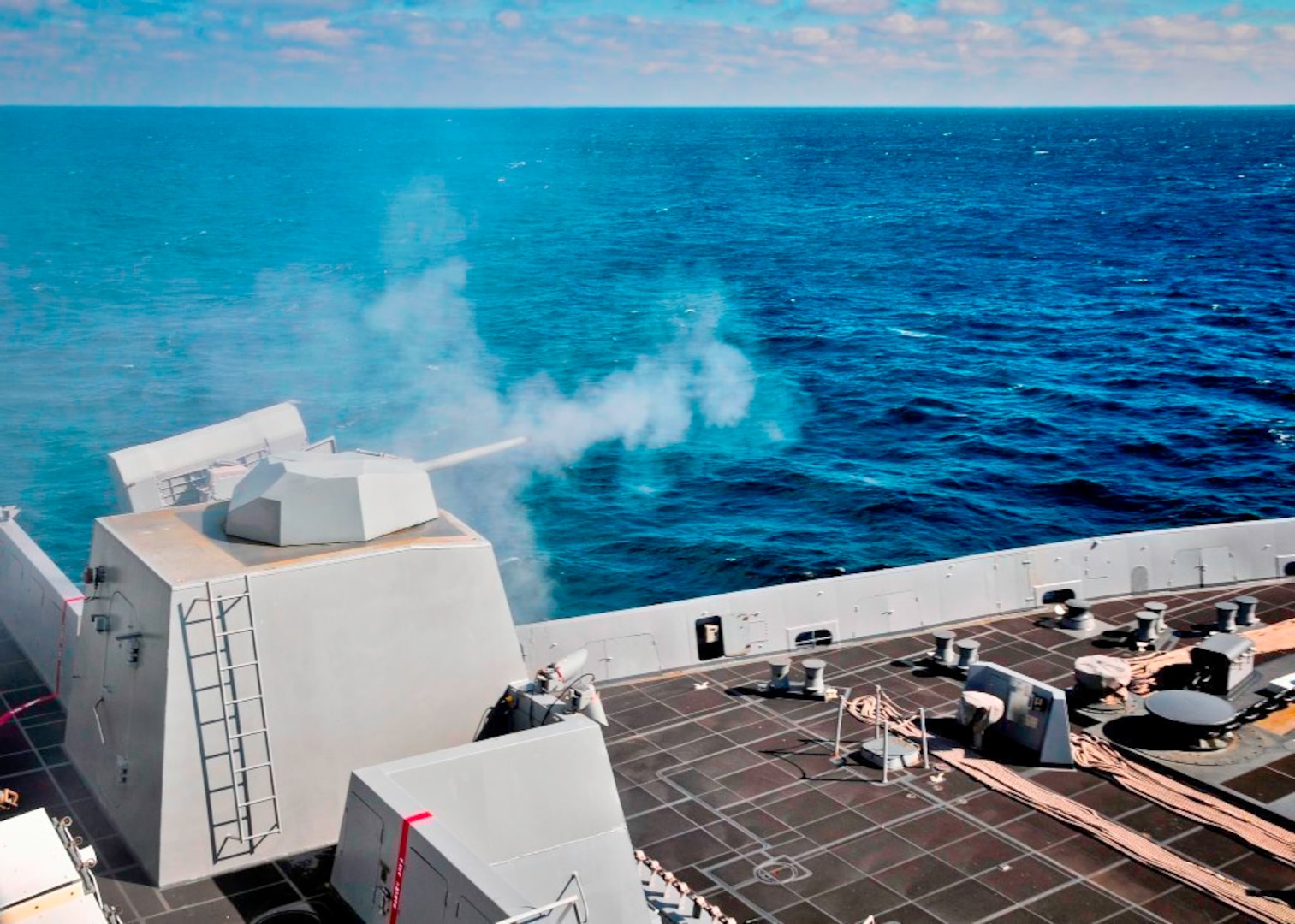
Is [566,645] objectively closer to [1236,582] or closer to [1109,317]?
[1236,582]

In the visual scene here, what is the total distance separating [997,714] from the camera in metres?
14.3

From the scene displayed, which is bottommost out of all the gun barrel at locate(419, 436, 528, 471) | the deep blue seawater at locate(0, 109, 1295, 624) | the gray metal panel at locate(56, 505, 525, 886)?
the deep blue seawater at locate(0, 109, 1295, 624)

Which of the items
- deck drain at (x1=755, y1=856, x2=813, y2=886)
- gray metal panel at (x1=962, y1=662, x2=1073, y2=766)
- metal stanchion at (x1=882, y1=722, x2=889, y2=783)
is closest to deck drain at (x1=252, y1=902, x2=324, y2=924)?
deck drain at (x1=755, y1=856, x2=813, y2=886)

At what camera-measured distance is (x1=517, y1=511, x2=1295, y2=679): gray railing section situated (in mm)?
16328

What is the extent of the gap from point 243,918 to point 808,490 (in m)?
33.9

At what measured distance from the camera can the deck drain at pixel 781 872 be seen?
11.9 metres

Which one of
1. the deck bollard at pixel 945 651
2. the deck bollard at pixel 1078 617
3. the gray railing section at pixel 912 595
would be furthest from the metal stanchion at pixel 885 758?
the deck bollard at pixel 1078 617

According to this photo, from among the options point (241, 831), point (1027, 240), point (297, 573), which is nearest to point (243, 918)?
point (241, 831)

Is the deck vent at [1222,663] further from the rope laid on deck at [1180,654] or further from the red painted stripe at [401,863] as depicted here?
the red painted stripe at [401,863]

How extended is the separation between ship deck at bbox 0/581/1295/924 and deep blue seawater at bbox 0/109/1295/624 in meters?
19.1

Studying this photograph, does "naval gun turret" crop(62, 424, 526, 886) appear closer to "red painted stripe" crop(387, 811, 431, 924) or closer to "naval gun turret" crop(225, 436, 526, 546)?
"naval gun turret" crop(225, 436, 526, 546)

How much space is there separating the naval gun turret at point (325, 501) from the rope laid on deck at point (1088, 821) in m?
5.91

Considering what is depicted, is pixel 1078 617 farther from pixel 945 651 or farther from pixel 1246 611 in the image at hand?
pixel 945 651

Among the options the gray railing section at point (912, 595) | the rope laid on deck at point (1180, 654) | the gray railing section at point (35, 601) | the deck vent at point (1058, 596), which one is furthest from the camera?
the deck vent at point (1058, 596)
